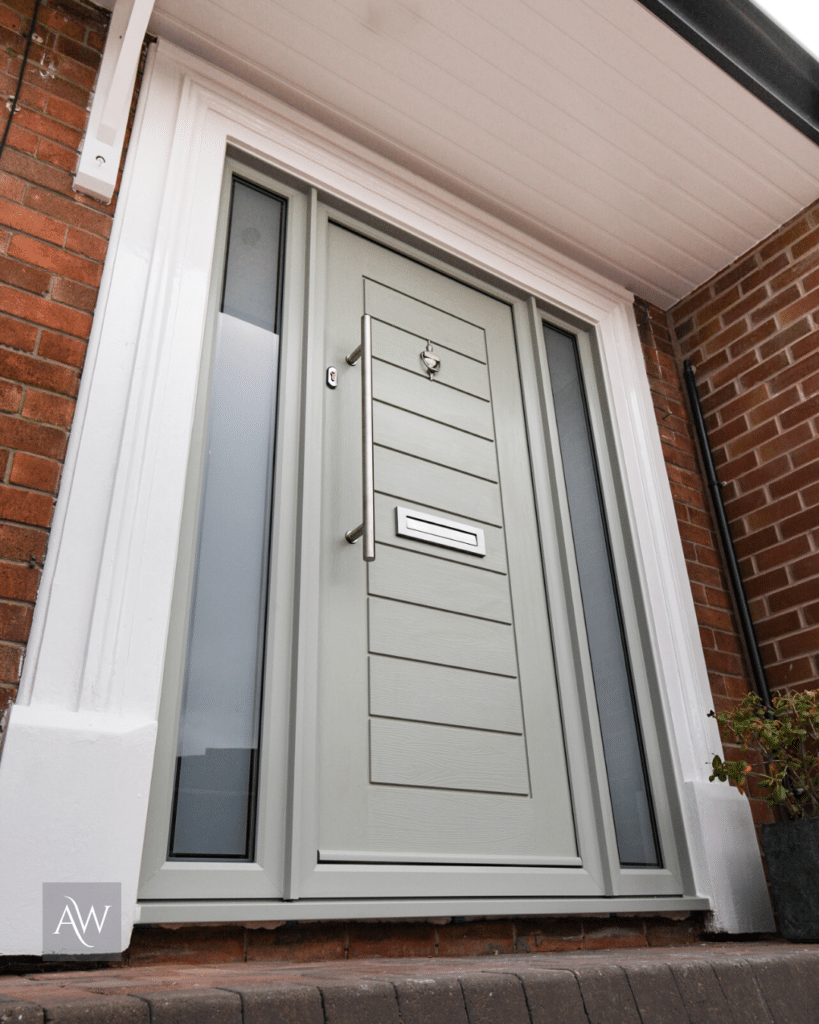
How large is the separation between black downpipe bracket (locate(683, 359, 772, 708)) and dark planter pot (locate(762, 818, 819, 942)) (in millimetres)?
566

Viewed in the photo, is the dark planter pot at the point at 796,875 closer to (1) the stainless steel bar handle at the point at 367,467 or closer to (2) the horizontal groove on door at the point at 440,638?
(2) the horizontal groove on door at the point at 440,638

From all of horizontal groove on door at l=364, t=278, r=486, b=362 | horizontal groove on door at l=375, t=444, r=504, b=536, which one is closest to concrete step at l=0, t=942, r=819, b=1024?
horizontal groove on door at l=375, t=444, r=504, b=536

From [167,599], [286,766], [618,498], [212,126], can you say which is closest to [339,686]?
[286,766]

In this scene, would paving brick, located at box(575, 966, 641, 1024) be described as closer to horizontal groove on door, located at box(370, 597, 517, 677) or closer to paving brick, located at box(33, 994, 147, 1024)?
paving brick, located at box(33, 994, 147, 1024)

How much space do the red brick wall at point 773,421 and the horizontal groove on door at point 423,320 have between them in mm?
1115

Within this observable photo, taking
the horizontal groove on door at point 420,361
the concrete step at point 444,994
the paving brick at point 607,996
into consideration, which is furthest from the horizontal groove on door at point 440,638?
the paving brick at point 607,996

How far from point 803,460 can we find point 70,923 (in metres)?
2.71

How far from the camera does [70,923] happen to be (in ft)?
4.73

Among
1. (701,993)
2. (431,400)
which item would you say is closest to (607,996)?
(701,993)

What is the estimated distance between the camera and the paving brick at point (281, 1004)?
3.04ft

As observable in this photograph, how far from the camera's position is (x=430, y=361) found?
276cm

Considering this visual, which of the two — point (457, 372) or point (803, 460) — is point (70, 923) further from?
point (803, 460)

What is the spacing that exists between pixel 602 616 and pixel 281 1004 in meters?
1.99

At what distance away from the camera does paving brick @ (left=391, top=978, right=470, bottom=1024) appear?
1.02m
